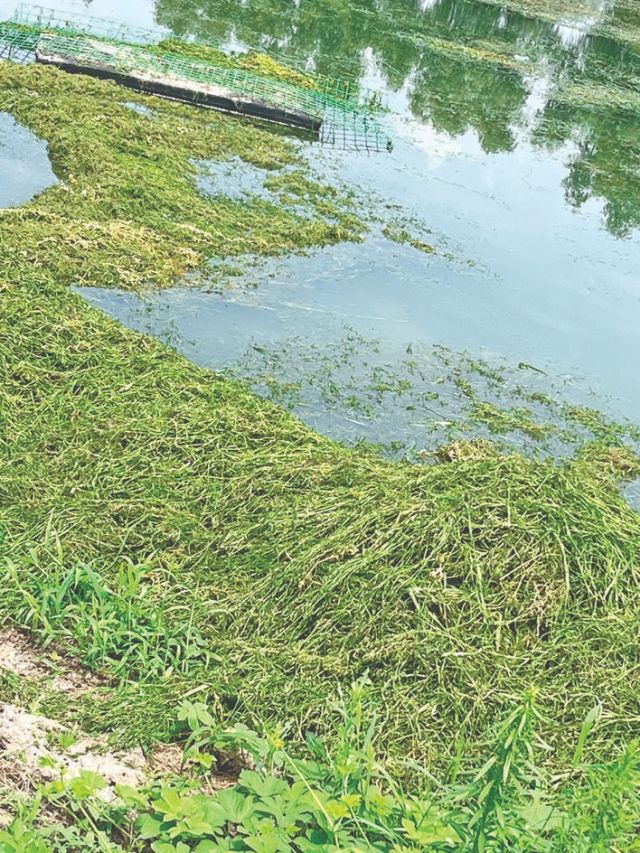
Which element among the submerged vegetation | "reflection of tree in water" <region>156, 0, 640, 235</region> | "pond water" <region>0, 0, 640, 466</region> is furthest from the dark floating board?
the submerged vegetation

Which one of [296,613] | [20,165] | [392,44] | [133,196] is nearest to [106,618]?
[296,613]

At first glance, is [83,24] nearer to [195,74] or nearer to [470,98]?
[195,74]

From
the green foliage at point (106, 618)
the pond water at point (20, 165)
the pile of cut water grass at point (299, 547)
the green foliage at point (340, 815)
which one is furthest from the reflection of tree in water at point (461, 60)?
the green foliage at point (340, 815)

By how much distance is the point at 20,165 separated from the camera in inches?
258

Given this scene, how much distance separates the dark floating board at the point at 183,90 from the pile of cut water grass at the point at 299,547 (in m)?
4.96

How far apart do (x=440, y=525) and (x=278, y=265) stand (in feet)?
11.4

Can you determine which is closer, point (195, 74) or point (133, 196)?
point (133, 196)

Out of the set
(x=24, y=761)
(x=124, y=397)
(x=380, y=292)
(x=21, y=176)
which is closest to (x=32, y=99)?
(x=21, y=176)

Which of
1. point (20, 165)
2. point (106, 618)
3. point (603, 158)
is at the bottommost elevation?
point (106, 618)

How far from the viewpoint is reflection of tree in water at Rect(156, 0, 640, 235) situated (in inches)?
398

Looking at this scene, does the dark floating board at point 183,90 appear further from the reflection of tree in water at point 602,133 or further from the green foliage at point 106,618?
the green foliage at point 106,618

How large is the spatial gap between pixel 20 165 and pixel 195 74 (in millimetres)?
3432

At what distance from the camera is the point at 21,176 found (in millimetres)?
6375

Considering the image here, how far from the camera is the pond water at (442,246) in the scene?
5.05m
